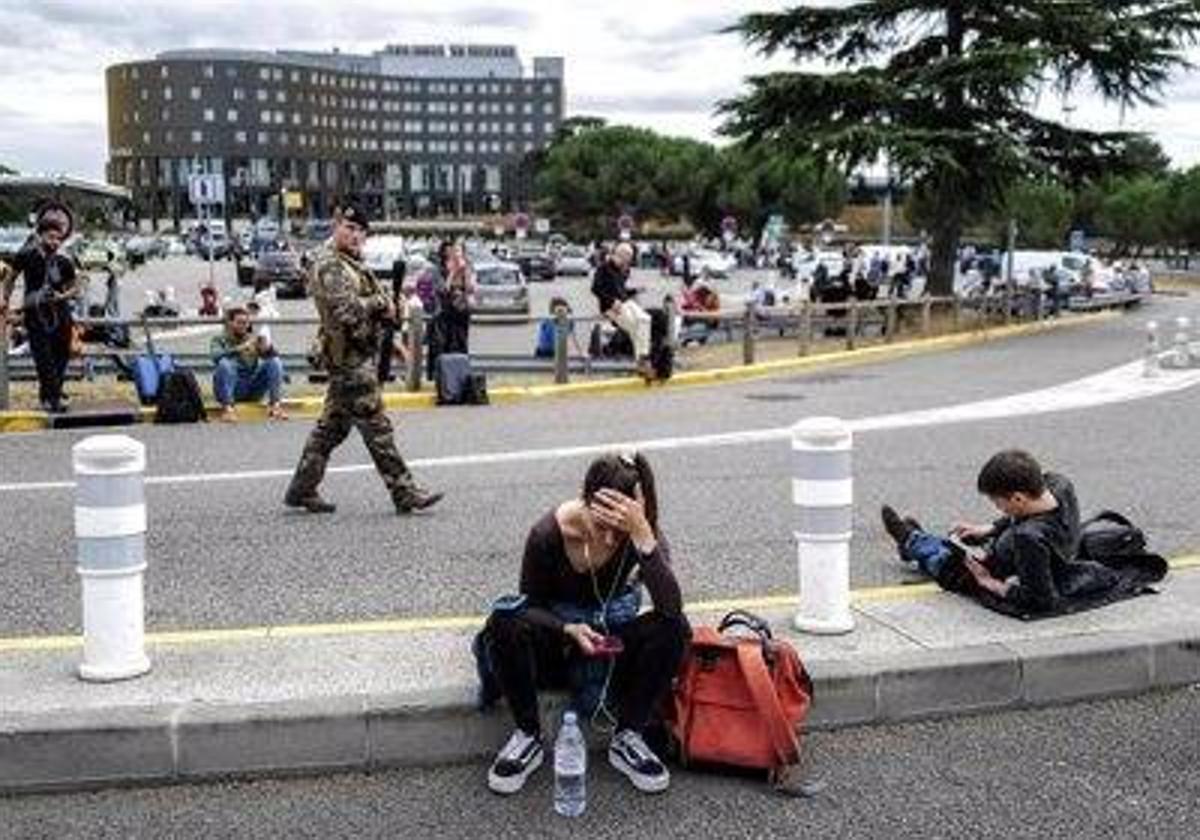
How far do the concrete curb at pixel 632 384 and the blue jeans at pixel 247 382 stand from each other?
0.46ft

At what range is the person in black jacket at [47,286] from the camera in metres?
14.9

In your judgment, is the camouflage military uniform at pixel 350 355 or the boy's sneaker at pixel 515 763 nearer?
the boy's sneaker at pixel 515 763

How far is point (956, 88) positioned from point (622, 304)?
12763 millimetres

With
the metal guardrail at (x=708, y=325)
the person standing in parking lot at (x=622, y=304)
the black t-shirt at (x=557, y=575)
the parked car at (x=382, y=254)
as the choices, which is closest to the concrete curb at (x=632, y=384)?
the metal guardrail at (x=708, y=325)

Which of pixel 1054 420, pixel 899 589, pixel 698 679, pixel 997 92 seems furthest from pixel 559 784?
pixel 997 92

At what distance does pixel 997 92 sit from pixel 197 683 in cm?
2645

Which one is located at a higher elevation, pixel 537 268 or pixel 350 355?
pixel 350 355

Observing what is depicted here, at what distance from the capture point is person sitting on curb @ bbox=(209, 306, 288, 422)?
51.7 feet

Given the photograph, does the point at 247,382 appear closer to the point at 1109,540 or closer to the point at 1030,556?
the point at 1109,540

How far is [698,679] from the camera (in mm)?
5312

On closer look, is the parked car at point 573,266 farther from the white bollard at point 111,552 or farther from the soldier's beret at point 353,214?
the white bollard at point 111,552

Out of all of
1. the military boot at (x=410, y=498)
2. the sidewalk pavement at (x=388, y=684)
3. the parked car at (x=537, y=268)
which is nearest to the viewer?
the sidewalk pavement at (x=388, y=684)

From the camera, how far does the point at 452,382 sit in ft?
56.1

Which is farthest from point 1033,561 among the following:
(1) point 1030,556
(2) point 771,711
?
(2) point 771,711
